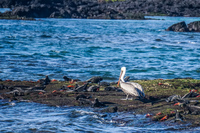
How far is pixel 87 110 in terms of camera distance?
12305 millimetres

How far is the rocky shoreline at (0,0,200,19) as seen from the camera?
444ft

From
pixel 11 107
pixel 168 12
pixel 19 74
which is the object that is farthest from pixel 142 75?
pixel 168 12

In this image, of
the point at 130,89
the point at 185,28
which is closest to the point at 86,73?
the point at 130,89

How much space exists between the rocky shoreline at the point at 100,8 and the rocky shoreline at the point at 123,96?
368 ft

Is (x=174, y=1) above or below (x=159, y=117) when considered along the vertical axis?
above

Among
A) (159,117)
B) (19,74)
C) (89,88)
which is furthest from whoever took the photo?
(19,74)

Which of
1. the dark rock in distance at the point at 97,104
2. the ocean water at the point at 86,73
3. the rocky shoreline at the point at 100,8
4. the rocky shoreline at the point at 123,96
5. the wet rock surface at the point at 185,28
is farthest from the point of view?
the rocky shoreline at the point at 100,8

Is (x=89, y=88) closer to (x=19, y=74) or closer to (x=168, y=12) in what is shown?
(x=19, y=74)

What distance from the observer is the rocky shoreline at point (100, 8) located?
5325 inches

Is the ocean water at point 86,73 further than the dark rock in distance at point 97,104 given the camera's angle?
No

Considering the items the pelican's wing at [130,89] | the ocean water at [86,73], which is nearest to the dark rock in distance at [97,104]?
the ocean water at [86,73]

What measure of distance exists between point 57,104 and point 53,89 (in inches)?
114

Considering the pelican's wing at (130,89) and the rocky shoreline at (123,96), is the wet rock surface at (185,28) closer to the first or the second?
the rocky shoreline at (123,96)

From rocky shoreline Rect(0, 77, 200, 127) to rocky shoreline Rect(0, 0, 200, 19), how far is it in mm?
112216
